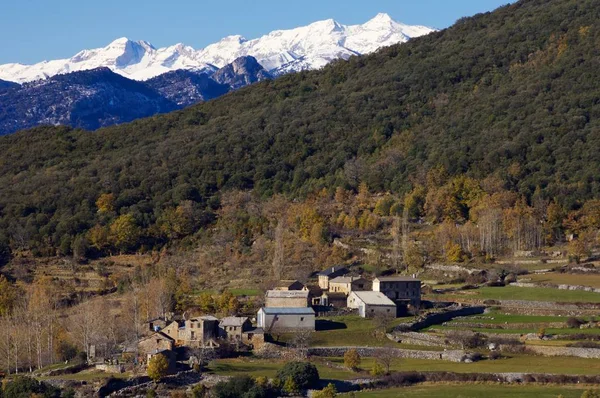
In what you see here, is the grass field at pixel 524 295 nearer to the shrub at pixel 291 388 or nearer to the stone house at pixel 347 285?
the stone house at pixel 347 285

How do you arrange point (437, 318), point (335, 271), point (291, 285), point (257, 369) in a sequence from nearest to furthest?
point (257, 369), point (437, 318), point (291, 285), point (335, 271)

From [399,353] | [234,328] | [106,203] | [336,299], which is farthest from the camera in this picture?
[106,203]

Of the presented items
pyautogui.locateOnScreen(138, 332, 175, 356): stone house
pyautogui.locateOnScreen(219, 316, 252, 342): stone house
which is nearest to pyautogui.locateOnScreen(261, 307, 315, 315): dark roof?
pyautogui.locateOnScreen(219, 316, 252, 342): stone house

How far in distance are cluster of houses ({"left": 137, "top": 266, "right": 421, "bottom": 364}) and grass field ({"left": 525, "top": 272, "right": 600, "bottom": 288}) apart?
34.5ft

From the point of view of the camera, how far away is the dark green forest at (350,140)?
126 metres

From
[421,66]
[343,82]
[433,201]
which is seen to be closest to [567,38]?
[421,66]

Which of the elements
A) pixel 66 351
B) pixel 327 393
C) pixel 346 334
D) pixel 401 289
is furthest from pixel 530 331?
pixel 66 351

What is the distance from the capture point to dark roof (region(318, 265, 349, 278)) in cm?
9275

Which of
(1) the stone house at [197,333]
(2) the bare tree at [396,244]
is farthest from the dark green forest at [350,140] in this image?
(1) the stone house at [197,333]

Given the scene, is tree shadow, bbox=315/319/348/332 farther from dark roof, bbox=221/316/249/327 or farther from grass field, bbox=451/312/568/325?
grass field, bbox=451/312/568/325

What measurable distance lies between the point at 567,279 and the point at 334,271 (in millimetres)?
16588

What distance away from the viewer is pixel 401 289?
85.5 m

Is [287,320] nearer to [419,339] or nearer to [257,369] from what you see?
[419,339]

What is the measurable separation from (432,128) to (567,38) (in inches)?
996
